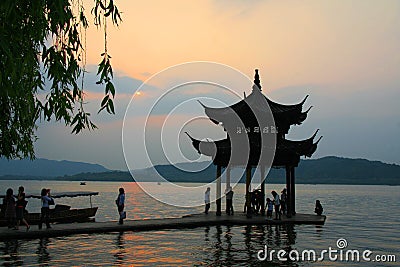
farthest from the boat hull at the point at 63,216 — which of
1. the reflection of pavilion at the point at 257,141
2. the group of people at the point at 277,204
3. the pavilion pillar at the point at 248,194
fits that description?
the group of people at the point at 277,204

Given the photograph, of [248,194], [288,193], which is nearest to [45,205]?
[248,194]

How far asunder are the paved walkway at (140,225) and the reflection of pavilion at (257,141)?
5.44 feet

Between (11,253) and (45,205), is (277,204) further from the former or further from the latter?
(11,253)

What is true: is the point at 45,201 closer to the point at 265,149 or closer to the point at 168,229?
the point at 168,229

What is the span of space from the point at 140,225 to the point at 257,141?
1018 centimetres

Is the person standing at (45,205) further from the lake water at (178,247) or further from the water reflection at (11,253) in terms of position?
the water reflection at (11,253)

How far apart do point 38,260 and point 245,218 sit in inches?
646

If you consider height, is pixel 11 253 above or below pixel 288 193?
below

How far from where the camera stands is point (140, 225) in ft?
85.0

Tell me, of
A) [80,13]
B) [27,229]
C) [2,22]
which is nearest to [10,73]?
[2,22]

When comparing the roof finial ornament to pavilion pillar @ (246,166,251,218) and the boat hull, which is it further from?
the boat hull

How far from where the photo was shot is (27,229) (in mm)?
21938

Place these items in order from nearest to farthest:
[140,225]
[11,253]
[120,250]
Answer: [11,253], [120,250], [140,225]

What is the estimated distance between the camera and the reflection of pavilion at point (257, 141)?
104 ft
